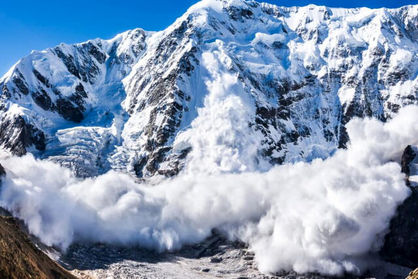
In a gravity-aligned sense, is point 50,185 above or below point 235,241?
above

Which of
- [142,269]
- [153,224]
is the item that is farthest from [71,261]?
[153,224]

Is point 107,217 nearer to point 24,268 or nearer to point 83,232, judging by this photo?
point 83,232

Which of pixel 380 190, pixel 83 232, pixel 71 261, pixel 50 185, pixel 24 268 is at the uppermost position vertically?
pixel 380 190

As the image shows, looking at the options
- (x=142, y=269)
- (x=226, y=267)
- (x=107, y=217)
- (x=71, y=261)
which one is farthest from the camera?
(x=107, y=217)

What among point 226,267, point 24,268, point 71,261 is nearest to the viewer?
Answer: point 24,268

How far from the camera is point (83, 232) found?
6988 inches

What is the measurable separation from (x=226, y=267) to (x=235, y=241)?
739 inches

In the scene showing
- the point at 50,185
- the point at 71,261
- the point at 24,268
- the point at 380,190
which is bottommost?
the point at 24,268

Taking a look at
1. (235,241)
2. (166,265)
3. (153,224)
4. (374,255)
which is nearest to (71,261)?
(166,265)

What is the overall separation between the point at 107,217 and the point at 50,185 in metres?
27.3

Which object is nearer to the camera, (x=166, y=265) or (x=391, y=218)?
(x=166, y=265)

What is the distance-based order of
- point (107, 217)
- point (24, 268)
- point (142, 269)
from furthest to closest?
point (107, 217) → point (142, 269) → point (24, 268)

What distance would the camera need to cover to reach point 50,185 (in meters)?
198

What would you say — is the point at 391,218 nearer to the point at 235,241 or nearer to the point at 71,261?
the point at 235,241
